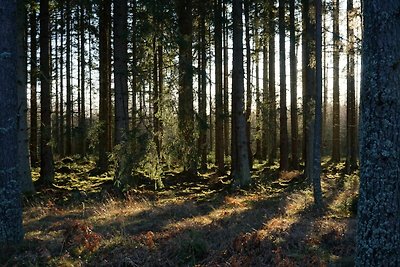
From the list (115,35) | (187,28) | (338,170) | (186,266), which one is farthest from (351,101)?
(186,266)

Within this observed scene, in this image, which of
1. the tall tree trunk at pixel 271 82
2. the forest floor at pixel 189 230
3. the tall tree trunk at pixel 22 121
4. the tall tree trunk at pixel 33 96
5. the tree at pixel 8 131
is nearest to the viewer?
the forest floor at pixel 189 230

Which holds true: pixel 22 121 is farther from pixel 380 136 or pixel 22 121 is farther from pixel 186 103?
pixel 380 136

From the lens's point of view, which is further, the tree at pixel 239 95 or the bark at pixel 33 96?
the bark at pixel 33 96

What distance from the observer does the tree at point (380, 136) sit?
467 cm

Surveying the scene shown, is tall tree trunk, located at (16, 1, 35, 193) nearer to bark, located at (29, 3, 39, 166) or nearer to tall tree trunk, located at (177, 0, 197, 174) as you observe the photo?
tall tree trunk, located at (177, 0, 197, 174)

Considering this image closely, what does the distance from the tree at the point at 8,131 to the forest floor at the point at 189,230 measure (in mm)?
478

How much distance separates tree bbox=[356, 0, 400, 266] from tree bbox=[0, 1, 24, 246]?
5.32 metres

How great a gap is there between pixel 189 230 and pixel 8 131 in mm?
3797

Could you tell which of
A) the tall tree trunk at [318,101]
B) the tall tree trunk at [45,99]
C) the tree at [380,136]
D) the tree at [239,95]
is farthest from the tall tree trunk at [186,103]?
the tree at [380,136]

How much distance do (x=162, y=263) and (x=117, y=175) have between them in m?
7.74

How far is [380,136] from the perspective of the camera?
15.5 ft

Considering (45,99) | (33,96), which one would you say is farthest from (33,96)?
(45,99)

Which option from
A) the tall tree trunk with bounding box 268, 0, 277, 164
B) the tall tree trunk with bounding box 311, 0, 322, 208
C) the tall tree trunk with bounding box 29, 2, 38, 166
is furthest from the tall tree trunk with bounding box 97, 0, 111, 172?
the tall tree trunk with bounding box 311, 0, 322, 208

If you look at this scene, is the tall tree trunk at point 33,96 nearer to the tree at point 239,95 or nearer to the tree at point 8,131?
the tree at point 239,95
